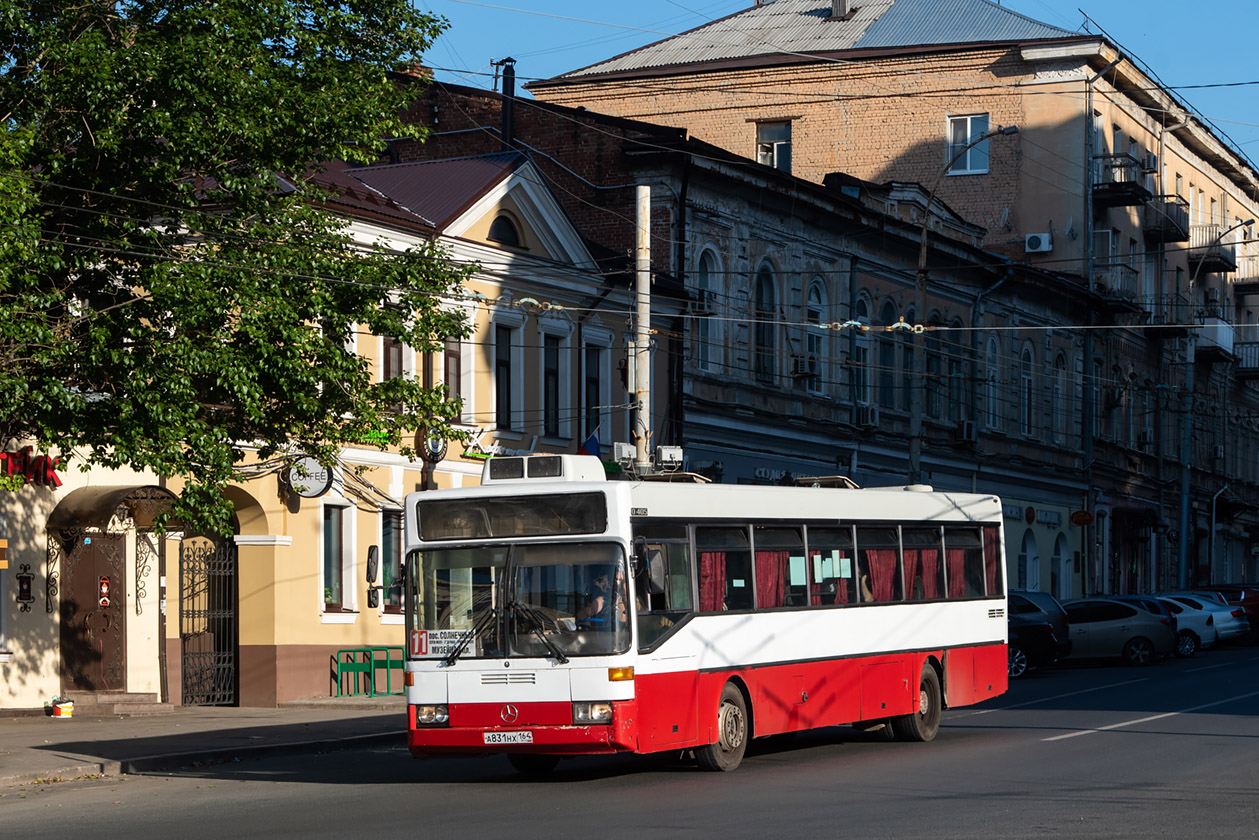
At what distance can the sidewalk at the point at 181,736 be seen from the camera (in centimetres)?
1770

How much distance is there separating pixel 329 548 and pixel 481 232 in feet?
20.5

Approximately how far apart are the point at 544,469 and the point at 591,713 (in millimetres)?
2228

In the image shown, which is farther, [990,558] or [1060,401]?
[1060,401]

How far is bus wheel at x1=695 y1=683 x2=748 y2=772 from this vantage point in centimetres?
1642

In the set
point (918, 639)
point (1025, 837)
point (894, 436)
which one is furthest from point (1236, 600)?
point (1025, 837)

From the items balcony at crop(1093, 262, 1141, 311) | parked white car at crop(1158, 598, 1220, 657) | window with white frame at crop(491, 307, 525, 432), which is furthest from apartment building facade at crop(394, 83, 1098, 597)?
parked white car at crop(1158, 598, 1220, 657)

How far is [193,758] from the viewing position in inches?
735

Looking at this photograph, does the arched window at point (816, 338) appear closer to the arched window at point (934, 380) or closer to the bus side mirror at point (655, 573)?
the arched window at point (934, 380)

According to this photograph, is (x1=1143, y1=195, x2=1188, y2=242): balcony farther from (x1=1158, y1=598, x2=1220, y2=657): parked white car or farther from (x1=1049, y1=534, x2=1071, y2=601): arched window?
(x1=1158, y1=598, x2=1220, y2=657): parked white car

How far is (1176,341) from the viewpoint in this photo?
66.9 metres

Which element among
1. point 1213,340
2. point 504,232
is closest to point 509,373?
point 504,232

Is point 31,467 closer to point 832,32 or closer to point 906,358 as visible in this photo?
point 906,358

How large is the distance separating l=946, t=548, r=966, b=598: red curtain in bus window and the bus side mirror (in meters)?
6.16

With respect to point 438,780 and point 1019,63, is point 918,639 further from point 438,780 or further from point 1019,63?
point 1019,63
